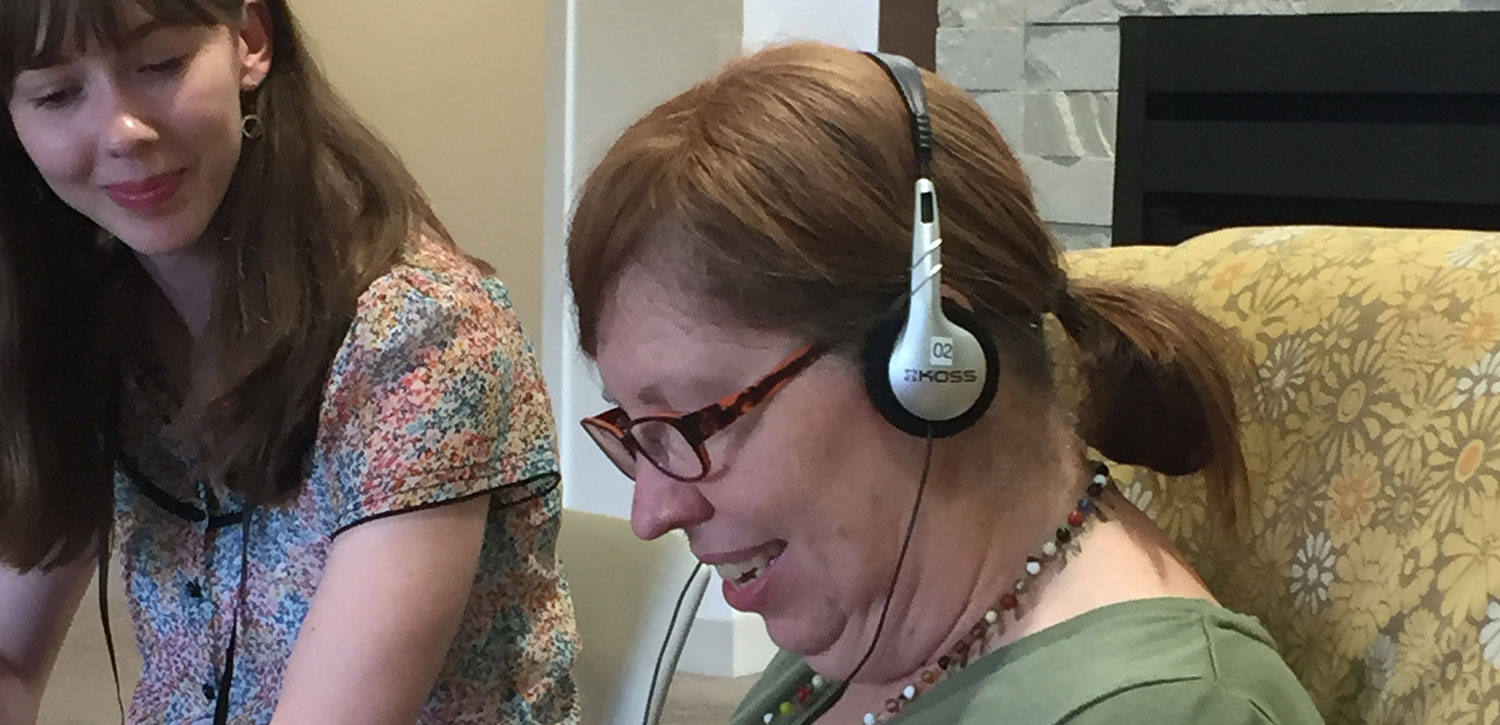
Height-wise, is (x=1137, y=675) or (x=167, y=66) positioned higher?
(x=167, y=66)

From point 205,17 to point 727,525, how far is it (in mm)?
570

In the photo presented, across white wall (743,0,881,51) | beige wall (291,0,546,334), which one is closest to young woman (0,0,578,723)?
white wall (743,0,881,51)

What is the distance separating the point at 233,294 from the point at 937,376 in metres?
0.64

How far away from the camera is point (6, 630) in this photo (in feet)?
4.16

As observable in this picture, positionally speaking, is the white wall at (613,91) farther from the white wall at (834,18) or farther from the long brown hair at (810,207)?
the long brown hair at (810,207)

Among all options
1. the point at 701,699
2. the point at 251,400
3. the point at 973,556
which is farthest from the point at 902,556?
the point at 701,699

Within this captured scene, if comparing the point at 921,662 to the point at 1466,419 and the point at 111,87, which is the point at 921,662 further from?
the point at 111,87

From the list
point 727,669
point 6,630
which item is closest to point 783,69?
point 6,630

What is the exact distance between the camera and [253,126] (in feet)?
3.66

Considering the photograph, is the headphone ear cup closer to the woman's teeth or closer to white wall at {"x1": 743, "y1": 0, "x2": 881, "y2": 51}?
the woman's teeth

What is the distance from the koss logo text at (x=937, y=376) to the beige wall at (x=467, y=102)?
9.99ft

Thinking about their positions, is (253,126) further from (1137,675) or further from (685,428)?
(1137,675)

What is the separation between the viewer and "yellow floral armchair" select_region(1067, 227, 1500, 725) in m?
0.75

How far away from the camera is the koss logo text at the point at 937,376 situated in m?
0.68
